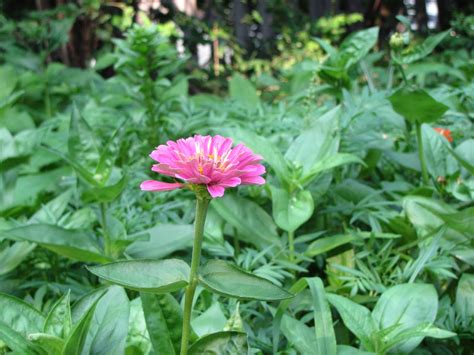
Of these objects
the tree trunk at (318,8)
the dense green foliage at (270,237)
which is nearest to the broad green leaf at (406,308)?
the dense green foliage at (270,237)

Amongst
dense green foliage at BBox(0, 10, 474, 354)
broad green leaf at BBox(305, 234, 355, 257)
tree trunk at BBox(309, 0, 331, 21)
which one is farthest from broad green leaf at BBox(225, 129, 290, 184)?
tree trunk at BBox(309, 0, 331, 21)

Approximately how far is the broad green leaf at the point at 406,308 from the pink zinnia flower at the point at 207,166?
322 mm

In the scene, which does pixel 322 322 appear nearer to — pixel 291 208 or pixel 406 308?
pixel 406 308

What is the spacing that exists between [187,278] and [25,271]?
52cm

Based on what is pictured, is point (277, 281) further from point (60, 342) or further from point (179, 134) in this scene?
point (179, 134)

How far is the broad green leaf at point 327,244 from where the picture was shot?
913 millimetres

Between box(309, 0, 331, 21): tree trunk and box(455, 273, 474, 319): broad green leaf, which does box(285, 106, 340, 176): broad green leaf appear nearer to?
box(455, 273, 474, 319): broad green leaf

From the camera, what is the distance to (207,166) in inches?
20.7

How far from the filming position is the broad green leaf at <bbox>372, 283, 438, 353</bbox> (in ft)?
2.48

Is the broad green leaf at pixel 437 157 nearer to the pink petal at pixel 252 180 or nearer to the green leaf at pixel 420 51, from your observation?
the green leaf at pixel 420 51

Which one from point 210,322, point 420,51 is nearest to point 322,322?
point 210,322

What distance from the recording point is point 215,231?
97cm

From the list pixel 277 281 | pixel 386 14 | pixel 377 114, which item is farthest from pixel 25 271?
pixel 386 14

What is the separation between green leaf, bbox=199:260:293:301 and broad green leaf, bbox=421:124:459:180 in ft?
1.97
